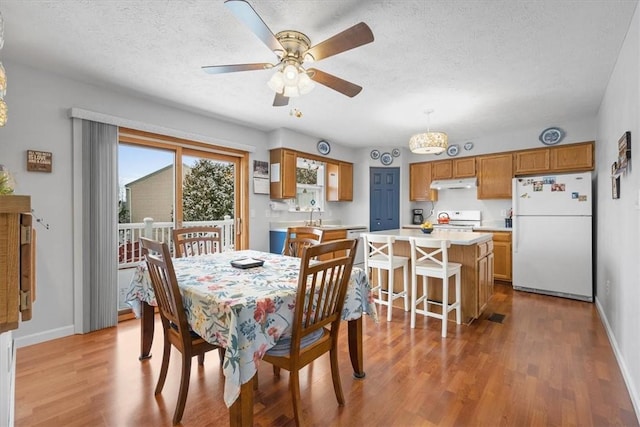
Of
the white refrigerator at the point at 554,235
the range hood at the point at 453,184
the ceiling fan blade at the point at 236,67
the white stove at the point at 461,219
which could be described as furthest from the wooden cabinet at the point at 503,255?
the ceiling fan blade at the point at 236,67

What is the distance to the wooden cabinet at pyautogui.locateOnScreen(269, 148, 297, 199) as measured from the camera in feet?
14.7

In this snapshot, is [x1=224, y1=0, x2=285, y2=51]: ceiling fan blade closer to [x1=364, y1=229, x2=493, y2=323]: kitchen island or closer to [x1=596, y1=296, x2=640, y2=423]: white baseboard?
[x1=364, y1=229, x2=493, y2=323]: kitchen island

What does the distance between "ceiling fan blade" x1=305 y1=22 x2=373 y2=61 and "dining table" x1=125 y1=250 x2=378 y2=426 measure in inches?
52.8

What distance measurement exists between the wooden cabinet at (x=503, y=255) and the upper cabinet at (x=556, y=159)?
99 centimetres

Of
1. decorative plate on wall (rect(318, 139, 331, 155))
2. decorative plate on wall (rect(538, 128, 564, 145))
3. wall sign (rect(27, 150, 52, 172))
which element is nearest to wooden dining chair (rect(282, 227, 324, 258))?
wall sign (rect(27, 150, 52, 172))

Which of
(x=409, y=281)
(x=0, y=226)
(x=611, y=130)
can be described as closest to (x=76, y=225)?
(x=0, y=226)

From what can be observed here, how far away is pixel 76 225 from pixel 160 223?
92 centimetres

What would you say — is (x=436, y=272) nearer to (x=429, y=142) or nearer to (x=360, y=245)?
(x=429, y=142)

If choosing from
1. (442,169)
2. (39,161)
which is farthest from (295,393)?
(442,169)

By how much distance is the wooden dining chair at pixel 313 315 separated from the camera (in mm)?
1470

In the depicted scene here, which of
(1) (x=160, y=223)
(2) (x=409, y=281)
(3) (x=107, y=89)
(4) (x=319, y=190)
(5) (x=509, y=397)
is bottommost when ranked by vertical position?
(5) (x=509, y=397)

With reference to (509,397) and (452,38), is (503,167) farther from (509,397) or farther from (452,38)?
(509,397)

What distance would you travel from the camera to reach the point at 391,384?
6.49 feet

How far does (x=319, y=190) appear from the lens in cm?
578
